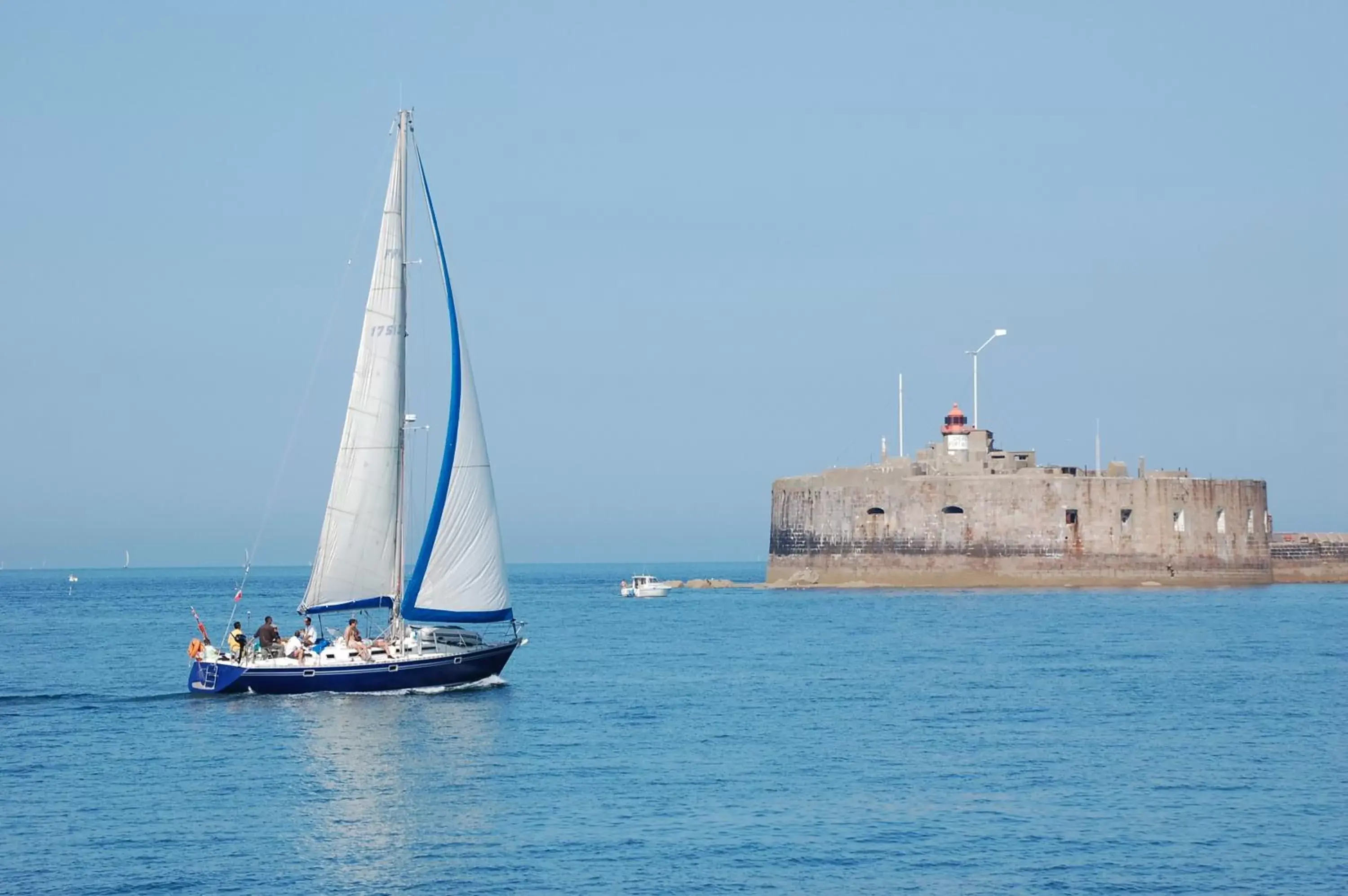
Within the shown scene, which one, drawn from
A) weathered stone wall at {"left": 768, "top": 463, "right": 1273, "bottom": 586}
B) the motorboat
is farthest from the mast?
the motorboat

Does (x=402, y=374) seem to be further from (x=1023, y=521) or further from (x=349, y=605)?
(x=1023, y=521)

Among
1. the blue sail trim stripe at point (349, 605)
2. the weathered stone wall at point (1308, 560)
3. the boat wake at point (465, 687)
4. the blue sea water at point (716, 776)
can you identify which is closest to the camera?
the blue sea water at point (716, 776)

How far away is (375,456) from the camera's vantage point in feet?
100

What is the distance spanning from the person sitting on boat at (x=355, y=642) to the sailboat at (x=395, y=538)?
0.03 meters

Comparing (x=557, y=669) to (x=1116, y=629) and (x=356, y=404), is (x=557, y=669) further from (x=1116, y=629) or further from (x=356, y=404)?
(x=1116, y=629)

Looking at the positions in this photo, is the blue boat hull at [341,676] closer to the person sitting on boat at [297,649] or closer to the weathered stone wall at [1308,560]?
the person sitting on boat at [297,649]

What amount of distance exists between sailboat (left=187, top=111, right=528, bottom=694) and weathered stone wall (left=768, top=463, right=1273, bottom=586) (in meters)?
40.4

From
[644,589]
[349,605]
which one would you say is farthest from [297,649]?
[644,589]

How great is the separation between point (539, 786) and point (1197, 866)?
838 centimetres

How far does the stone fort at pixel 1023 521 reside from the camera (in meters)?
67.6

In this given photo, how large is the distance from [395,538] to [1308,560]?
6033cm

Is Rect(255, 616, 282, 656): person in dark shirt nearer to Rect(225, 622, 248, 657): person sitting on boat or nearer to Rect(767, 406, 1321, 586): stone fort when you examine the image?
Rect(225, 622, 248, 657): person sitting on boat

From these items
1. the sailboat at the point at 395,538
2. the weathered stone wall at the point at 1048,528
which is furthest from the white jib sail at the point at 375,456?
the weathered stone wall at the point at 1048,528

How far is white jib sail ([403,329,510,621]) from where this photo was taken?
3006 cm
